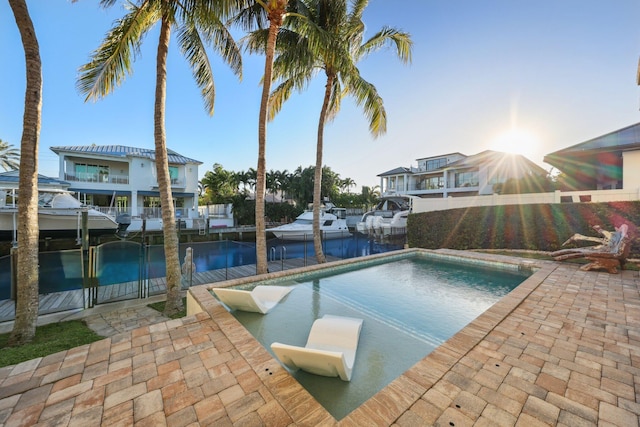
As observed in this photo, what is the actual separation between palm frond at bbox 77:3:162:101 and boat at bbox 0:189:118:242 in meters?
10.1

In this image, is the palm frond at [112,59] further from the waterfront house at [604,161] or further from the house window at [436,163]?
the house window at [436,163]

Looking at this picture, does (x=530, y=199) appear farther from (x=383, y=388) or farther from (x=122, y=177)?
(x=122, y=177)

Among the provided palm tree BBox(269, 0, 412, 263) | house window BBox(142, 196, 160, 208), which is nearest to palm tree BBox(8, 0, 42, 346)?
palm tree BBox(269, 0, 412, 263)

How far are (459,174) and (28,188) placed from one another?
2936 centimetres

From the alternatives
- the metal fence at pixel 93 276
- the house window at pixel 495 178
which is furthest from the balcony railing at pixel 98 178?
the house window at pixel 495 178

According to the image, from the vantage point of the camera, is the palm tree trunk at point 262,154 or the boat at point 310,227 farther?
the boat at point 310,227

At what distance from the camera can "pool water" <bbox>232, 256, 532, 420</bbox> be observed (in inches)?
108

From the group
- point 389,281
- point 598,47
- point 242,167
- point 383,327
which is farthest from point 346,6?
point 242,167

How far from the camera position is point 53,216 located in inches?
498

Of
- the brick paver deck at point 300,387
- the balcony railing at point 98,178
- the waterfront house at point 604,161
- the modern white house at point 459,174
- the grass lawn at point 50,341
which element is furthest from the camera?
the modern white house at point 459,174

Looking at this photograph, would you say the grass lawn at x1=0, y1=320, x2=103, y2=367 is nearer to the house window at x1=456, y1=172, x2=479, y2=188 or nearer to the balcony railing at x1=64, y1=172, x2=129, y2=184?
the balcony railing at x1=64, y1=172, x2=129, y2=184

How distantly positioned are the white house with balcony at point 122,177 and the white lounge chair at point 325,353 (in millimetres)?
21343

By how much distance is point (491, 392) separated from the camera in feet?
7.03

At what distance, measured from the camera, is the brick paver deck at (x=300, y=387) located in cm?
192
